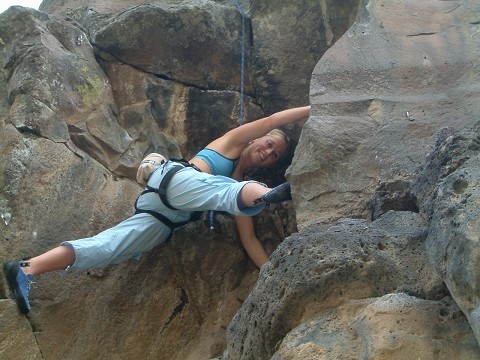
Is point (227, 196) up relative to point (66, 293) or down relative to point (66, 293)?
up

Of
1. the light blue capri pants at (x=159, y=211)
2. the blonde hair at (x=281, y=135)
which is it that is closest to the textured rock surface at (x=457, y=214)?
the light blue capri pants at (x=159, y=211)

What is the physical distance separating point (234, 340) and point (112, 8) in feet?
13.7

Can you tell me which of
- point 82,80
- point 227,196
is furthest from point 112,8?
point 227,196

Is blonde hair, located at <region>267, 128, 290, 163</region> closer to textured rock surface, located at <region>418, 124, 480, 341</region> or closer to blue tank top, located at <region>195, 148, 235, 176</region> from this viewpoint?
blue tank top, located at <region>195, 148, 235, 176</region>

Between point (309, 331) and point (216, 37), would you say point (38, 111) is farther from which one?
point (309, 331)

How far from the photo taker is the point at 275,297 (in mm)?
3219

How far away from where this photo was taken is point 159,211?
5027mm

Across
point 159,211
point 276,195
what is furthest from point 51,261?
point 276,195

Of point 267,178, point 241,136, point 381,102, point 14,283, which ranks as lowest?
point 267,178

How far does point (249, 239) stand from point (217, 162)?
24.0 inches

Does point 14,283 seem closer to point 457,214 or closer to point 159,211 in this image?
point 159,211

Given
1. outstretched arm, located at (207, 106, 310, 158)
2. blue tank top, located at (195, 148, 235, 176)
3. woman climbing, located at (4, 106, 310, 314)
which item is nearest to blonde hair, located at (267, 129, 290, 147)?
woman climbing, located at (4, 106, 310, 314)

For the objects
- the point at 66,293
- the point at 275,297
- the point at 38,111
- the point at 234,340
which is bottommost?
the point at 66,293

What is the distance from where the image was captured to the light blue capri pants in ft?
15.1
